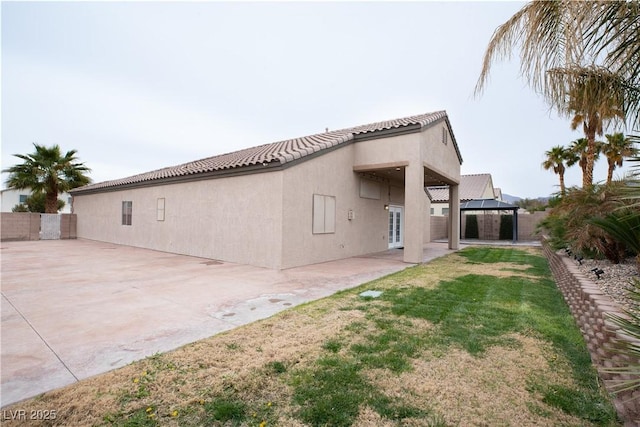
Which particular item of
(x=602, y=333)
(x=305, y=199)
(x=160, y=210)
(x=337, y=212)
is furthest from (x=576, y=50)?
(x=160, y=210)

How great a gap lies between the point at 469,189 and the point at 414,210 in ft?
78.9

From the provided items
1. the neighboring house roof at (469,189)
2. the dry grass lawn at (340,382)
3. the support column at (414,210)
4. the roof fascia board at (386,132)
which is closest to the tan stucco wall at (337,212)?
the roof fascia board at (386,132)

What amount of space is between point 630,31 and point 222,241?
36.7ft

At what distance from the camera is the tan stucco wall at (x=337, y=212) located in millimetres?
9602

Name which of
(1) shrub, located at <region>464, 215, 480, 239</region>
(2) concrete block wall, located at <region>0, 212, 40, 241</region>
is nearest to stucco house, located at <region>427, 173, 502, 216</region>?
(1) shrub, located at <region>464, 215, 480, 239</region>

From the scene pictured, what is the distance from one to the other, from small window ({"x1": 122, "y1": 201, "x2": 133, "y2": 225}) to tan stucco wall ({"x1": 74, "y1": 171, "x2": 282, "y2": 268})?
32cm

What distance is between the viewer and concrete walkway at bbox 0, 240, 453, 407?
131 inches

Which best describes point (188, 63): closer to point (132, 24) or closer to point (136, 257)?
point (132, 24)

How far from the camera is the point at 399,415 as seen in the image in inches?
94.8

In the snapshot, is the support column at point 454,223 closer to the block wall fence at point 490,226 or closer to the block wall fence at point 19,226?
the block wall fence at point 490,226

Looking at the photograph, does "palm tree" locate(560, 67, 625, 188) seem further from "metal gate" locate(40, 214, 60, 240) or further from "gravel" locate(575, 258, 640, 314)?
"metal gate" locate(40, 214, 60, 240)

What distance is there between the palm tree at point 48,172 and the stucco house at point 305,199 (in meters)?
9.92

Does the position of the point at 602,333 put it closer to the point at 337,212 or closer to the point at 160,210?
the point at 337,212

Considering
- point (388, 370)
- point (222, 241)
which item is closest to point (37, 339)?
point (388, 370)
